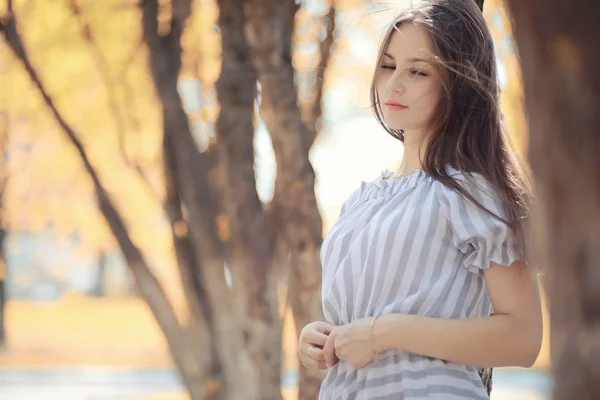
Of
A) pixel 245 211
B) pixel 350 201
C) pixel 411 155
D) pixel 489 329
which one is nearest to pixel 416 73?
pixel 411 155

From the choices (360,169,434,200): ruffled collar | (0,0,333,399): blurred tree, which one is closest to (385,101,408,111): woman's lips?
(360,169,434,200): ruffled collar

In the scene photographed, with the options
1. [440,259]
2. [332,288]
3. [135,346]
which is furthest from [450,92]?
[135,346]

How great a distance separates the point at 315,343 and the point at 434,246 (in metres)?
0.30

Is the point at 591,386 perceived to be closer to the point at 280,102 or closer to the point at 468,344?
the point at 468,344

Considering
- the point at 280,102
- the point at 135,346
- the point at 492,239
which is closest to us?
the point at 492,239

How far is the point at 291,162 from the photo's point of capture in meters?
3.89

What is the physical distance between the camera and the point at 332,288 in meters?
1.73

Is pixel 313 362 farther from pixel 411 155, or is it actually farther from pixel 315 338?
pixel 411 155

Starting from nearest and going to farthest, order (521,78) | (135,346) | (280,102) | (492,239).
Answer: (521,78)
(492,239)
(280,102)
(135,346)

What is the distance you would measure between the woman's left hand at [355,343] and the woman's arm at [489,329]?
0.07ft

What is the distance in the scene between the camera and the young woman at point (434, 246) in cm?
155

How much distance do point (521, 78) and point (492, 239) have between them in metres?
0.43

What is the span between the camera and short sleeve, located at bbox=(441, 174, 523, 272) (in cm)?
153

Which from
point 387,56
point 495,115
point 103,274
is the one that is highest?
point 387,56
